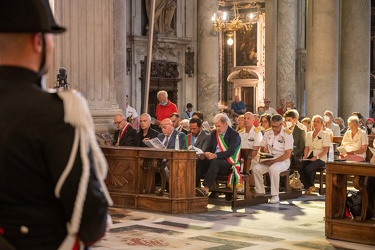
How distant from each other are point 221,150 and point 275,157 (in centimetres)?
123

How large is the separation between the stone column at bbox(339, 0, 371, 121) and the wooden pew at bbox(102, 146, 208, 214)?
12.8 meters

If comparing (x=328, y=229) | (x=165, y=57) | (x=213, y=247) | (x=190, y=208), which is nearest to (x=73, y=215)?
(x=213, y=247)

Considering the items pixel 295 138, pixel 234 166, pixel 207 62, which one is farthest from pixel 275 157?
pixel 207 62

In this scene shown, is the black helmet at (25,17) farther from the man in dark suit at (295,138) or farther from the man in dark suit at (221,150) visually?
the man in dark suit at (295,138)

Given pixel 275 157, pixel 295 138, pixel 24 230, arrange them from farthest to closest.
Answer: pixel 295 138, pixel 275 157, pixel 24 230

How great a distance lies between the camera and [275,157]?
43.6 ft

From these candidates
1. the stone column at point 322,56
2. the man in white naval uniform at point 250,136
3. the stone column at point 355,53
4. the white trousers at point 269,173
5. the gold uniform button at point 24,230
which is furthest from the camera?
the stone column at point 355,53

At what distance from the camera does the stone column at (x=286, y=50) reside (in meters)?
26.0

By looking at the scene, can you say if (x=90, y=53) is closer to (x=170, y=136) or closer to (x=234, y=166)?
(x=170, y=136)

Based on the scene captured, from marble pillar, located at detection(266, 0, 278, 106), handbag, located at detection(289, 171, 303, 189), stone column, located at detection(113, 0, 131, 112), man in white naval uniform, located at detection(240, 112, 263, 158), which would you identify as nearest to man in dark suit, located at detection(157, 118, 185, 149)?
man in white naval uniform, located at detection(240, 112, 263, 158)

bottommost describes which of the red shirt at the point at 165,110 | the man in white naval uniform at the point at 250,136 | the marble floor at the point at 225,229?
the marble floor at the point at 225,229

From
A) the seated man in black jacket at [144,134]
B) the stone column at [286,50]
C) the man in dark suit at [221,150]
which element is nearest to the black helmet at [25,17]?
the man in dark suit at [221,150]

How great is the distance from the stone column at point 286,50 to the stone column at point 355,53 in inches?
95.1

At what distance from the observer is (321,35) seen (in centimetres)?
2169
